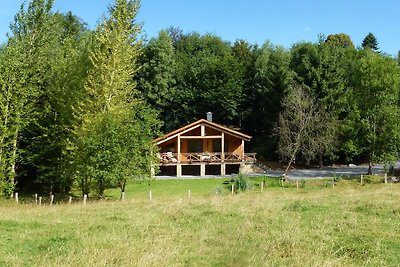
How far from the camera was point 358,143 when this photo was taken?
1470 inches

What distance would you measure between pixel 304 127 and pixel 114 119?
21674 mm

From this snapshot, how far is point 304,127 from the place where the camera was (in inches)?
1603

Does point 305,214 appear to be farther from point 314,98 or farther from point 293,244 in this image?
point 314,98

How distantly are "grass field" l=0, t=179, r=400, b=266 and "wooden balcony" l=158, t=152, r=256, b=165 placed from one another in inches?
1026

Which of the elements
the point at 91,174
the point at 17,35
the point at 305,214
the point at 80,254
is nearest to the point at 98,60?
the point at 17,35

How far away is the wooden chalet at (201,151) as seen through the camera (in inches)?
1702

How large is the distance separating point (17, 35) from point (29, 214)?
15616 millimetres

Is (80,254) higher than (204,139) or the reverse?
the reverse

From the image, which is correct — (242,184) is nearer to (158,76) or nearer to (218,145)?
(218,145)

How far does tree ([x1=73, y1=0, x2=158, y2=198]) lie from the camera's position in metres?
23.7

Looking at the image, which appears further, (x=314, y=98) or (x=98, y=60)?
(x=314, y=98)

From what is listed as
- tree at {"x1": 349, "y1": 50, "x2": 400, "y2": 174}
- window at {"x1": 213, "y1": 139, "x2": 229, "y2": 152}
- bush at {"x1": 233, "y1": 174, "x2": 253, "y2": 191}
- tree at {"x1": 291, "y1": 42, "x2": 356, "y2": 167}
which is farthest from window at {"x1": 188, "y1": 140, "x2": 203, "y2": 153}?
bush at {"x1": 233, "y1": 174, "x2": 253, "y2": 191}

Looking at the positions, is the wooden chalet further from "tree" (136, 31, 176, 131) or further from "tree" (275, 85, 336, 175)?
"tree" (136, 31, 176, 131)

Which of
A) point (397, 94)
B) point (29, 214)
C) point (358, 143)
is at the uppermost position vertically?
point (397, 94)
